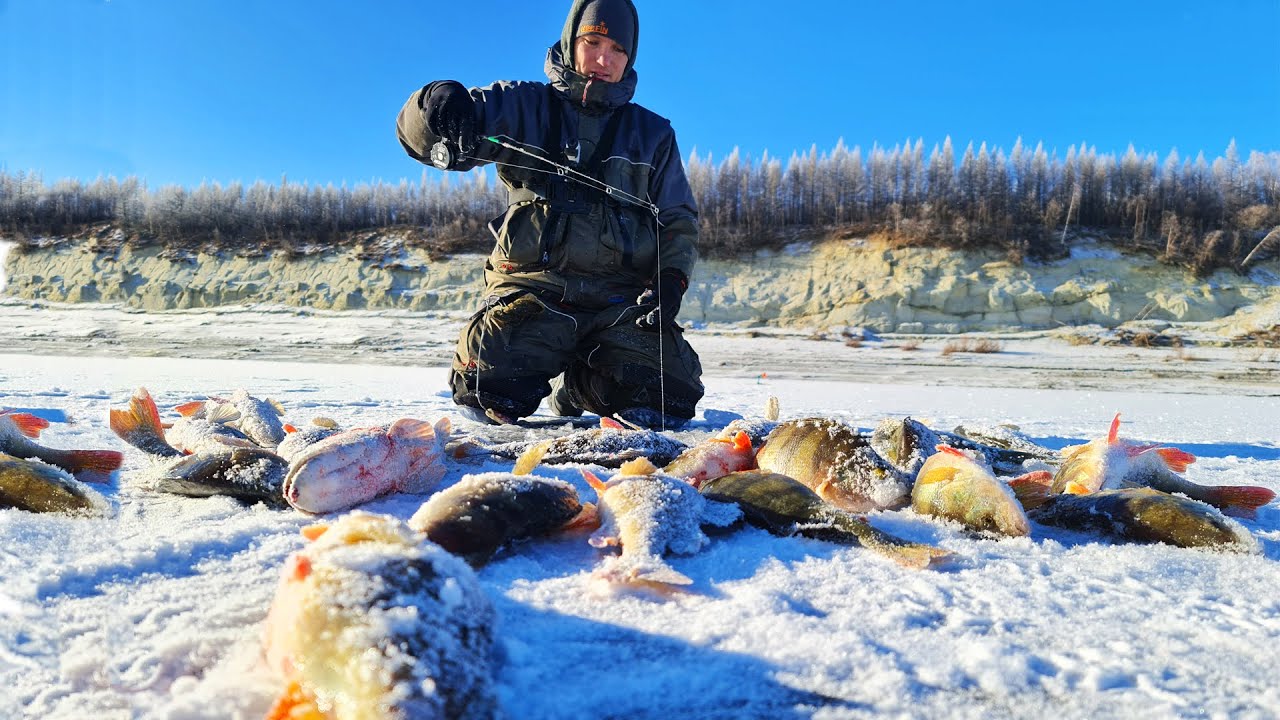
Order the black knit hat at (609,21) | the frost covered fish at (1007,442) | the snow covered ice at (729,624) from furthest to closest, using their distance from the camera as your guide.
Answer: the black knit hat at (609,21) < the frost covered fish at (1007,442) < the snow covered ice at (729,624)

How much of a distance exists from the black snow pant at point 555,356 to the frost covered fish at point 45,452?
1.85m

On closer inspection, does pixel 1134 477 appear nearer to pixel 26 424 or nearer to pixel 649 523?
pixel 649 523

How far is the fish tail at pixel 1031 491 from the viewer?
199cm

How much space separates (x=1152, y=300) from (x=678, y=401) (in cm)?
1903

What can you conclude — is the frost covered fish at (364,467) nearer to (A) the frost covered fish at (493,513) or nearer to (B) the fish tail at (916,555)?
(A) the frost covered fish at (493,513)

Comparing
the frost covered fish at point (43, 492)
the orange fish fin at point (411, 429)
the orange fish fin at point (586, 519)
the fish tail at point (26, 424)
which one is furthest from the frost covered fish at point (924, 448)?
the fish tail at point (26, 424)

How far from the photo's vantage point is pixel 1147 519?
1.73m

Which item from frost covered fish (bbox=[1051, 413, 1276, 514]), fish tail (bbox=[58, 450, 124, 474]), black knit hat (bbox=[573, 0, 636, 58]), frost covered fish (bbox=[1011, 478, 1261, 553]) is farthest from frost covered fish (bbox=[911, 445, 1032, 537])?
black knit hat (bbox=[573, 0, 636, 58])

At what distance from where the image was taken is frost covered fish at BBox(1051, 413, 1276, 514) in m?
2.12

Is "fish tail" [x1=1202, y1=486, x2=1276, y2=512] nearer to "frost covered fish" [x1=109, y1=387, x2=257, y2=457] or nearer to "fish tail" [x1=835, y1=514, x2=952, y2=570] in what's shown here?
"fish tail" [x1=835, y1=514, x2=952, y2=570]

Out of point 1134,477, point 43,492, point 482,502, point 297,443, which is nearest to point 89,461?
point 43,492

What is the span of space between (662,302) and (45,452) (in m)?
2.71

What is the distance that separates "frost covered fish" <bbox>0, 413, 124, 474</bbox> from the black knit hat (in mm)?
2989

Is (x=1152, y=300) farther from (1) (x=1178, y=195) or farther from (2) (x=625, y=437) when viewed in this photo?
(2) (x=625, y=437)
